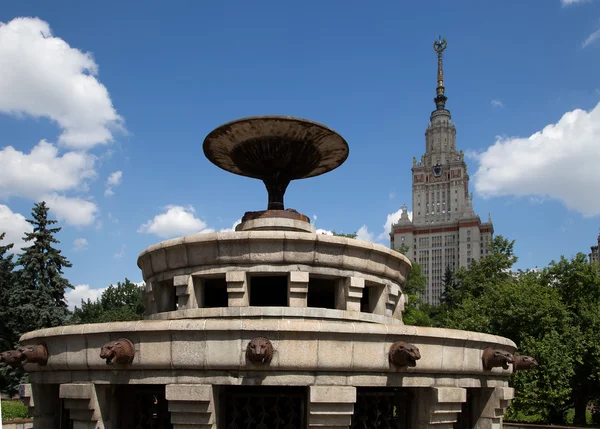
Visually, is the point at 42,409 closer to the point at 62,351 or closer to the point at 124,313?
the point at 62,351

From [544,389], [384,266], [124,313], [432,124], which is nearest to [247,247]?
[384,266]

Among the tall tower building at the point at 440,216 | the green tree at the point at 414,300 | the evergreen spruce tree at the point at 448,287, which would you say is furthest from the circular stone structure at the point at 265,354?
the tall tower building at the point at 440,216

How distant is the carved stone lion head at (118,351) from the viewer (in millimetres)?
8586

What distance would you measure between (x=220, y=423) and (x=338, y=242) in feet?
13.8

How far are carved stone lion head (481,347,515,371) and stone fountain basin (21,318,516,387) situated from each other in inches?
34.8

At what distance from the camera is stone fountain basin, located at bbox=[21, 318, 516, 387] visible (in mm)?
8484

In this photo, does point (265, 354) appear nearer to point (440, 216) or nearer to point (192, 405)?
point (192, 405)

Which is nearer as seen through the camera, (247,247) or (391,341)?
(391,341)

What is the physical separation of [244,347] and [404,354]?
2.38 metres

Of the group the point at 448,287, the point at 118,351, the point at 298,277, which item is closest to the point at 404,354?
the point at 298,277

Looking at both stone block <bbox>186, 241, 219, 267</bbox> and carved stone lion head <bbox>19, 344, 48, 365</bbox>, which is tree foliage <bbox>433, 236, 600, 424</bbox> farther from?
carved stone lion head <bbox>19, 344, 48, 365</bbox>

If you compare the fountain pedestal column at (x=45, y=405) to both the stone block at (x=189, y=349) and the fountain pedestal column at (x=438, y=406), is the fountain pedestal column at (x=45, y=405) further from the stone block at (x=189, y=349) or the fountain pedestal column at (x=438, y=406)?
the fountain pedestal column at (x=438, y=406)

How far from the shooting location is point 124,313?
39719 millimetres

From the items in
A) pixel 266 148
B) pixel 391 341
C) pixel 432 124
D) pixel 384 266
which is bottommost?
pixel 391 341
